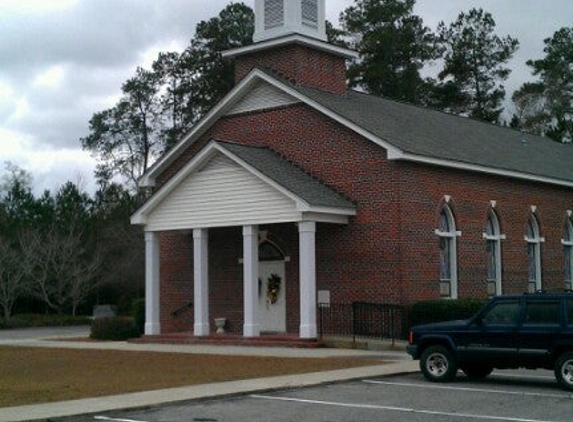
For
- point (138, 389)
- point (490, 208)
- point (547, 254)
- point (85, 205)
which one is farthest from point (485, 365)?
point (85, 205)

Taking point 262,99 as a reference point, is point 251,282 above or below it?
below

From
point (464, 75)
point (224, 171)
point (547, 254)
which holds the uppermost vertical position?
point (464, 75)

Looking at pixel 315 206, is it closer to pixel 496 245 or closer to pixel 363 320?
pixel 363 320

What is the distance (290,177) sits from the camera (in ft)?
100

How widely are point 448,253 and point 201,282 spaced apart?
8.25 meters

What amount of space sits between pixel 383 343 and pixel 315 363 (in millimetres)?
4976

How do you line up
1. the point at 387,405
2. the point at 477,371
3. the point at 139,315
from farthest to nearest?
the point at 139,315
the point at 477,371
the point at 387,405

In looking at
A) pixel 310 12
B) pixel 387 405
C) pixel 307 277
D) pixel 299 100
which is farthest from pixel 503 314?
pixel 310 12

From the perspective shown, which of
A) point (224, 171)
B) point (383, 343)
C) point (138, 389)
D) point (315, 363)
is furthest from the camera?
point (224, 171)

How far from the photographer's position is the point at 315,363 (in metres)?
22.9

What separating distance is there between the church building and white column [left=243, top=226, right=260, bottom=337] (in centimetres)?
5

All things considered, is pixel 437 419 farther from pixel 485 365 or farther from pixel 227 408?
pixel 485 365

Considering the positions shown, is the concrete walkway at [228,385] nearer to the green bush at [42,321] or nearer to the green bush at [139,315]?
the green bush at [139,315]

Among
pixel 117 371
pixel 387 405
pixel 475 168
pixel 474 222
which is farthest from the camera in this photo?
pixel 474 222
